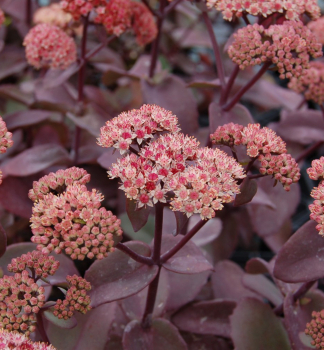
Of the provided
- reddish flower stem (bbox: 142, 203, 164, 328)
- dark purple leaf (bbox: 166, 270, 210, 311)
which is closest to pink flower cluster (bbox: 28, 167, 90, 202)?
reddish flower stem (bbox: 142, 203, 164, 328)

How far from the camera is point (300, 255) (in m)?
0.82

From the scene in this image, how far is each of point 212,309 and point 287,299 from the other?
22 cm

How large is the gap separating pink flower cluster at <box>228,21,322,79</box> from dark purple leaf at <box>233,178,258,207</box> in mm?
315

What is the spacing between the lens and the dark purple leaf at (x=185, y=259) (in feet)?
2.62

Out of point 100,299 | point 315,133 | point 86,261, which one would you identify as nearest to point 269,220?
point 315,133

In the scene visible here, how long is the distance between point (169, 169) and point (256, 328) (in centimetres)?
53

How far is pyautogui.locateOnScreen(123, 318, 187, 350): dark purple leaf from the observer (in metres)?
0.90

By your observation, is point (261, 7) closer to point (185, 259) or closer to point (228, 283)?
point (185, 259)

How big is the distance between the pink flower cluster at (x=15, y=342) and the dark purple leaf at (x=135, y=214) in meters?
0.24

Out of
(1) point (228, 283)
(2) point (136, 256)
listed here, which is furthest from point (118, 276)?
(1) point (228, 283)

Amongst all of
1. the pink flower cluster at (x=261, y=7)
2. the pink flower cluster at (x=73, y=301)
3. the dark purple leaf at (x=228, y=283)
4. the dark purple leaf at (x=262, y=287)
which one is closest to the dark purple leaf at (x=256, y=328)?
the dark purple leaf at (x=262, y=287)

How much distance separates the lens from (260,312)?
101 centimetres

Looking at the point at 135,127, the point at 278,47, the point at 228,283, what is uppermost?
the point at 278,47

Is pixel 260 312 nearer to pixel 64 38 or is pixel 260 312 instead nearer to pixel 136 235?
pixel 136 235
